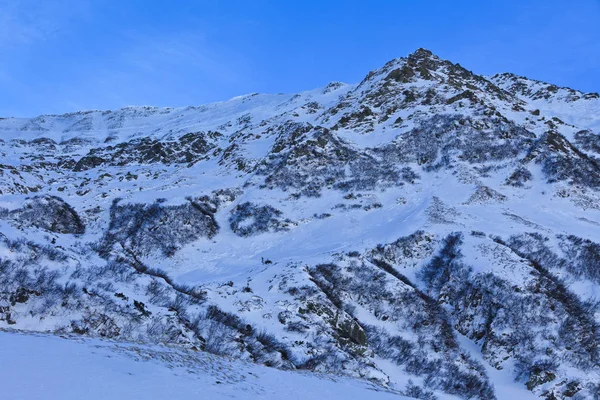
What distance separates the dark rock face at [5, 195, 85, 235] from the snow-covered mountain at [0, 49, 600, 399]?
16cm

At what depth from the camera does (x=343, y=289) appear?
29.0m

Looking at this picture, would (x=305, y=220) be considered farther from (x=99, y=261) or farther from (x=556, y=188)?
(x=556, y=188)

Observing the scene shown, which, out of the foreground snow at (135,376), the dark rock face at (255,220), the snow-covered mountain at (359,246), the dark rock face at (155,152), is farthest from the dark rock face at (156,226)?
the dark rock face at (155,152)

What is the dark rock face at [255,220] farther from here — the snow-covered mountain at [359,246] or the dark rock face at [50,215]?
the dark rock face at [50,215]

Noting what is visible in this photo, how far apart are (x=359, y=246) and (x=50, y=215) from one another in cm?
2954

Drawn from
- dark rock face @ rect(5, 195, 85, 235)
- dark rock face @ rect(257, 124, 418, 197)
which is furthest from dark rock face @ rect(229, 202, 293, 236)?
dark rock face @ rect(5, 195, 85, 235)

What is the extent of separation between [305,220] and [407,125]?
2284 centimetres

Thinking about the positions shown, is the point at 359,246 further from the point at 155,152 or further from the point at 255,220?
the point at 155,152

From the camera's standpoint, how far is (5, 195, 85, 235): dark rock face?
123ft

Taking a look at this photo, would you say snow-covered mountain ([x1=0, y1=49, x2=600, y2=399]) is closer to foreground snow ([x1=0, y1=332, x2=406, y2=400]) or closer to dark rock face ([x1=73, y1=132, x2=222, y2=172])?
dark rock face ([x1=73, y1=132, x2=222, y2=172])

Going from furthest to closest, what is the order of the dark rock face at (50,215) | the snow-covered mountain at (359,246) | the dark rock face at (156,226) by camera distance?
the dark rock face at (50,215), the dark rock face at (156,226), the snow-covered mountain at (359,246)

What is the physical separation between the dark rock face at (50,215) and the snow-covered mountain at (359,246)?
0.52 feet

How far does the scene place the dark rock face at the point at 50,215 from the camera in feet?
123

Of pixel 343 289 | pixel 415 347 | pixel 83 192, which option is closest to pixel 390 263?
pixel 343 289
